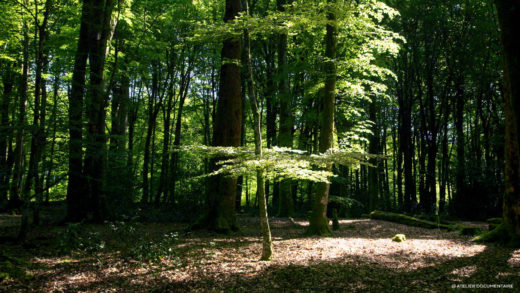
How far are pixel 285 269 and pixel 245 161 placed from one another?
2.11 metres

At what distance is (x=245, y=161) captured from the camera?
5348mm

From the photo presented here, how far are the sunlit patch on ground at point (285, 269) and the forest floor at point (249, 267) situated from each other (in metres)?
0.01

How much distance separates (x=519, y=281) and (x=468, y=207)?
48.1 feet

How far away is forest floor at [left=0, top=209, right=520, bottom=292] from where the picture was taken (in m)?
4.71

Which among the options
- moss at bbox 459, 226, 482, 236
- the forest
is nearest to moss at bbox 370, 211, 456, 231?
the forest

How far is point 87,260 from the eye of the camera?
614 centimetres

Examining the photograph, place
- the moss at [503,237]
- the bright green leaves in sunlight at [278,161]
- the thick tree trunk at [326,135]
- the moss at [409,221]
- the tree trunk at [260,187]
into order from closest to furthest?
the bright green leaves in sunlight at [278,161] < the tree trunk at [260,187] < the moss at [503,237] < the thick tree trunk at [326,135] < the moss at [409,221]

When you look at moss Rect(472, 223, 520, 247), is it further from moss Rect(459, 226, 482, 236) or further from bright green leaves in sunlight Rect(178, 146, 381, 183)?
bright green leaves in sunlight Rect(178, 146, 381, 183)

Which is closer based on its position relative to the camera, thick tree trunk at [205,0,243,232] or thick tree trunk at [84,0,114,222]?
thick tree trunk at [205,0,243,232]

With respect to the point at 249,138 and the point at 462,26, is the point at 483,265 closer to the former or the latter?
the point at 462,26

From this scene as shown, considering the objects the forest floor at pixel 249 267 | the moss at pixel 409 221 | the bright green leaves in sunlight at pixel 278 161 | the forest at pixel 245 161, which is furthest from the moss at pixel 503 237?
the bright green leaves in sunlight at pixel 278 161

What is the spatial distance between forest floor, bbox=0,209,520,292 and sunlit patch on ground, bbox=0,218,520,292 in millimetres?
15

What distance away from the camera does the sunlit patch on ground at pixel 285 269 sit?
4.73 metres

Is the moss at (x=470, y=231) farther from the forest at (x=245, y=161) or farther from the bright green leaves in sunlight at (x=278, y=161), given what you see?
the bright green leaves in sunlight at (x=278, y=161)
